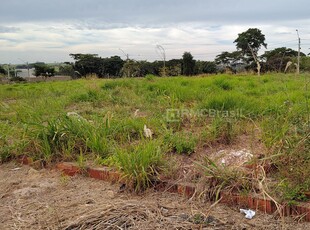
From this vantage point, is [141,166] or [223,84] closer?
[141,166]

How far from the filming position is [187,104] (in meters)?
4.42

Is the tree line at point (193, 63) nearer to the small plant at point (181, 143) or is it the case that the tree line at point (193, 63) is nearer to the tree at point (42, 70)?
the tree at point (42, 70)

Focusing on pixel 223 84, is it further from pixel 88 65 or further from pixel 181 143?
pixel 88 65

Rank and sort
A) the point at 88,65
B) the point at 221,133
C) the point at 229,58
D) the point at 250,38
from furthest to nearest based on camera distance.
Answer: the point at 250,38, the point at 88,65, the point at 229,58, the point at 221,133

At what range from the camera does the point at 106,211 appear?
181 cm

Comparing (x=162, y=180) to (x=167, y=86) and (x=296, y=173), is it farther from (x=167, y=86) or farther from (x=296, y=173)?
(x=167, y=86)

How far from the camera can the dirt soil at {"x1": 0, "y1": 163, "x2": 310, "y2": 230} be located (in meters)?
1.72

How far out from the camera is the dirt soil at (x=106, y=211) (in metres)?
1.72

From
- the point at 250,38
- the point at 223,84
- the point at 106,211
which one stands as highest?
the point at 250,38

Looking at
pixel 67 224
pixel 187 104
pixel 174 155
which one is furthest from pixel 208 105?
pixel 67 224

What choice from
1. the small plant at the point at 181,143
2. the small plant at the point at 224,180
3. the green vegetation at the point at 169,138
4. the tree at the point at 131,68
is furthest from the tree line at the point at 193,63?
the small plant at the point at 224,180

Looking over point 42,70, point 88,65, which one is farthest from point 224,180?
point 42,70

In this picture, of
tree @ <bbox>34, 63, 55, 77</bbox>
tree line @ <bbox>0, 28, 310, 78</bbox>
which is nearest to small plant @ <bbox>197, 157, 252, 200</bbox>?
tree line @ <bbox>0, 28, 310, 78</bbox>

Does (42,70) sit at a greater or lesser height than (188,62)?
lesser
